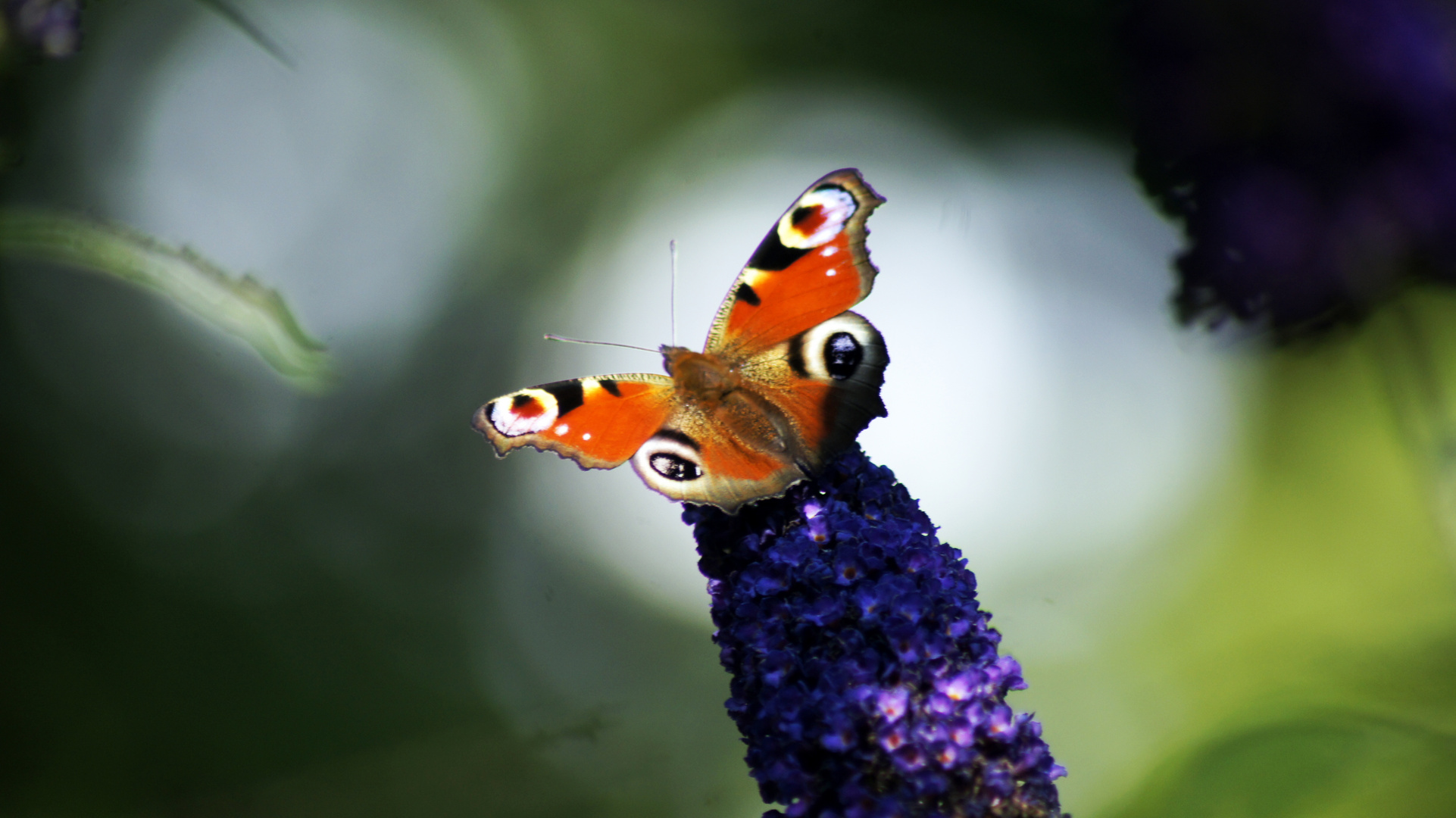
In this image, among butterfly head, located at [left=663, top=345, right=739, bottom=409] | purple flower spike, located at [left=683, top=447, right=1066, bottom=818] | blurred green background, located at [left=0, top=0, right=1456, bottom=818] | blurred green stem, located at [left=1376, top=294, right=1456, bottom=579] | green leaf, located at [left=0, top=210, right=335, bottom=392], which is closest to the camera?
green leaf, located at [left=0, top=210, right=335, bottom=392]

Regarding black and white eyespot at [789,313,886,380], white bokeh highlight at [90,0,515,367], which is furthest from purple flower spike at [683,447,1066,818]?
white bokeh highlight at [90,0,515,367]

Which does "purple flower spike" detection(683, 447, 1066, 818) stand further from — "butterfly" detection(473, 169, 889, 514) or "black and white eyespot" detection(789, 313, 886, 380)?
"black and white eyespot" detection(789, 313, 886, 380)

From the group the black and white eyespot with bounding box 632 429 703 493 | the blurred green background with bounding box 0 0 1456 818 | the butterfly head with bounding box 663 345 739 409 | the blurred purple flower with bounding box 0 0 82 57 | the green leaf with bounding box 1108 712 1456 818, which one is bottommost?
the green leaf with bounding box 1108 712 1456 818

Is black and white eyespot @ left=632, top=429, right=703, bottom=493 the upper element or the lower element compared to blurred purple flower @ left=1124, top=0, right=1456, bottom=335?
lower

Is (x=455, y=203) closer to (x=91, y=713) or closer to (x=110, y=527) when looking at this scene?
(x=110, y=527)

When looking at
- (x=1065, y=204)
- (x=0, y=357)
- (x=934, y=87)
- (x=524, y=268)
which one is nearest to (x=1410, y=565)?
(x=1065, y=204)

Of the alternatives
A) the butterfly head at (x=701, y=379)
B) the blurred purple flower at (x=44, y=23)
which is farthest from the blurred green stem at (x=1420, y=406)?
the blurred purple flower at (x=44, y=23)

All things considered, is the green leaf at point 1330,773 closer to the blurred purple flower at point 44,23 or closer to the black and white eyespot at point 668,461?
the black and white eyespot at point 668,461

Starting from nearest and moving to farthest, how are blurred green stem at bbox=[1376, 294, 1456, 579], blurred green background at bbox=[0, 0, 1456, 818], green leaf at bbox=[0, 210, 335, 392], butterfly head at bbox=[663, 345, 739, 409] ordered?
1. green leaf at bbox=[0, 210, 335, 392]
2. blurred green stem at bbox=[1376, 294, 1456, 579]
3. butterfly head at bbox=[663, 345, 739, 409]
4. blurred green background at bbox=[0, 0, 1456, 818]
